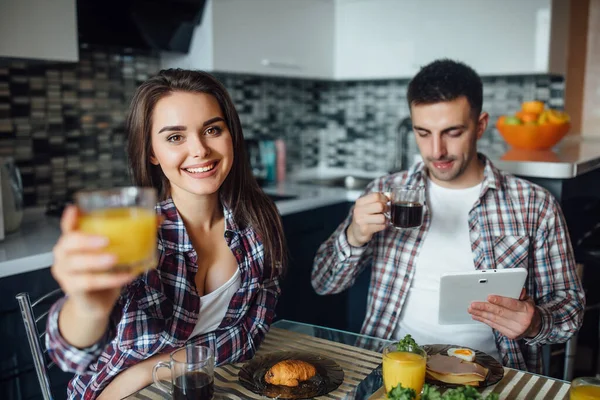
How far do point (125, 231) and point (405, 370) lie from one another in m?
0.58

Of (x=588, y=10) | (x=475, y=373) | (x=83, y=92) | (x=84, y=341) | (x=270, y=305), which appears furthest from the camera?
(x=588, y=10)

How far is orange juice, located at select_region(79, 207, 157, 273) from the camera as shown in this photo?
2.44 feet

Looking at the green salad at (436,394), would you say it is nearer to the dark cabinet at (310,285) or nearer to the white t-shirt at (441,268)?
the white t-shirt at (441,268)

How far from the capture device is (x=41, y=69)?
7.98 feet

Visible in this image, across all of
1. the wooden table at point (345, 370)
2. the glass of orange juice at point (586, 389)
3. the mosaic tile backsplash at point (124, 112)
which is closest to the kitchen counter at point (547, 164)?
the mosaic tile backsplash at point (124, 112)

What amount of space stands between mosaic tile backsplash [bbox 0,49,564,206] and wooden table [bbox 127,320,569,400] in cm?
149

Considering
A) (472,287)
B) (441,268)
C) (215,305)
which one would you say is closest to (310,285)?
(441,268)

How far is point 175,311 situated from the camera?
1.32 metres

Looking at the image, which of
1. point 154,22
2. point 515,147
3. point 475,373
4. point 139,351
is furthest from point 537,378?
point 154,22

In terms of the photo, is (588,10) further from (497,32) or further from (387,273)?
(387,273)

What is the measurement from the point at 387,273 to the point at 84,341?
1082mm

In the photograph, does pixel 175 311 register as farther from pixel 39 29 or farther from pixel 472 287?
pixel 39 29

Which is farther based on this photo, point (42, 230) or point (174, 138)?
point (42, 230)

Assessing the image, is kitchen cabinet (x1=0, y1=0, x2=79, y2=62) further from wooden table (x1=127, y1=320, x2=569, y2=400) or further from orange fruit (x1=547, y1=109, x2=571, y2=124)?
orange fruit (x1=547, y1=109, x2=571, y2=124)
